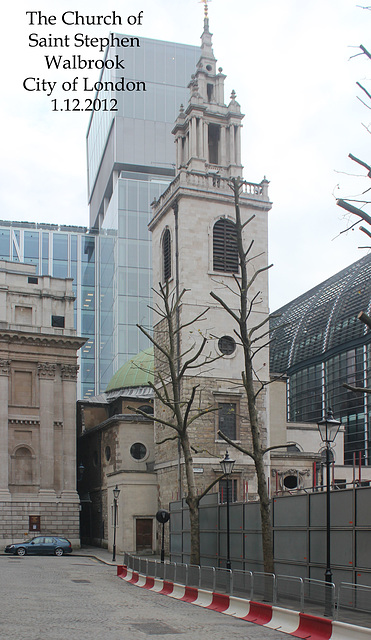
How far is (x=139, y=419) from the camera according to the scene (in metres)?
Answer: 51.9

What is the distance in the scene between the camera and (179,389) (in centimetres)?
4338

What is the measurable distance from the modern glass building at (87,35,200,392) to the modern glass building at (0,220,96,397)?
4.42 ft

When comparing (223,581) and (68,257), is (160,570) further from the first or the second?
(68,257)

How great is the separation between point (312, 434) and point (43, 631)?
42.5 metres

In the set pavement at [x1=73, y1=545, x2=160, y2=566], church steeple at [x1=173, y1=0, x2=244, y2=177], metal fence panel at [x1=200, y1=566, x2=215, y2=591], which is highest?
church steeple at [x1=173, y1=0, x2=244, y2=177]

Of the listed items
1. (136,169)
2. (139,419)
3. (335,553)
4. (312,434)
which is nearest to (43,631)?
(335,553)

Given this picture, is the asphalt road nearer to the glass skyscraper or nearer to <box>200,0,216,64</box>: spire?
<box>200,0,216,64</box>: spire

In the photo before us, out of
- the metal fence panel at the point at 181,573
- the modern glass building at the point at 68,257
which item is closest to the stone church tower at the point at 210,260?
the metal fence panel at the point at 181,573

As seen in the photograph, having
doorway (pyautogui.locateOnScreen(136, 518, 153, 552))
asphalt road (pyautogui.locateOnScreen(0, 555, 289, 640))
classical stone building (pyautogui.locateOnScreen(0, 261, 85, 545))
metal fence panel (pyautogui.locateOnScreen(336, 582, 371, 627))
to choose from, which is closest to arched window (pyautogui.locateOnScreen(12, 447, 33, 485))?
classical stone building (pyautogui.locateOnScreen(0, 261, 85, 545))

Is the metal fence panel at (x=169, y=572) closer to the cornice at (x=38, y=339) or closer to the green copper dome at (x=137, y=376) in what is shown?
the cornice at (x=38, y=339)

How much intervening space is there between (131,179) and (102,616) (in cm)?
10847

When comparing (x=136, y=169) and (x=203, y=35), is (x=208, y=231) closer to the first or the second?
→ (x=203, y=35)

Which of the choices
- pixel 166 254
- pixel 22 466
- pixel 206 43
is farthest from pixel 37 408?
pixel 206 43

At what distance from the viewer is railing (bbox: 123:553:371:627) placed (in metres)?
15.0
